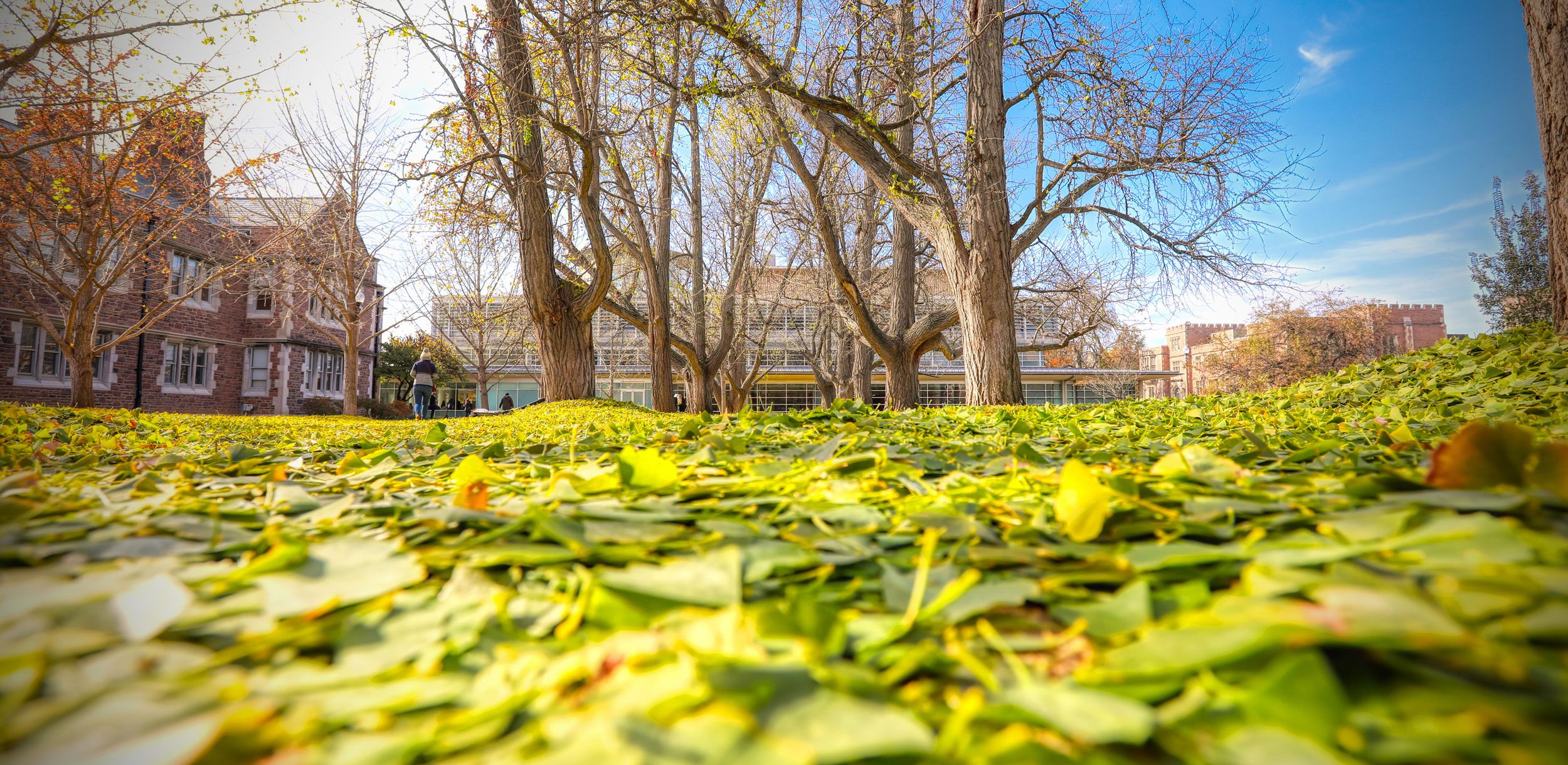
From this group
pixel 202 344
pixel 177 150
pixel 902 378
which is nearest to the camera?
pixel 902 378

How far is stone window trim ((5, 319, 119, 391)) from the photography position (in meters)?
16.5

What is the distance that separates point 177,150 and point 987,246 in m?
16.7

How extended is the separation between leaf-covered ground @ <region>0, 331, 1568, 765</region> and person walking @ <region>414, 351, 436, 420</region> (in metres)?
16.7

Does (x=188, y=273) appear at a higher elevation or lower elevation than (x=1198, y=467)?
higher

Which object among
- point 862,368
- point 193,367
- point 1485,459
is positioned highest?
point 193,367

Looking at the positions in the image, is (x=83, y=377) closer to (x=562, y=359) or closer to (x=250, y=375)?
(x=562, y=359)

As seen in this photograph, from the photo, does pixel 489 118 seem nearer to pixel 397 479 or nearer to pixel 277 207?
pixel 397 479

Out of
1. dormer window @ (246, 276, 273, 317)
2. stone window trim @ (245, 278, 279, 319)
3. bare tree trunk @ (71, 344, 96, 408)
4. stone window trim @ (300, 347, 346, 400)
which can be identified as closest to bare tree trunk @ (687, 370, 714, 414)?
bare tree trunk @ (71, 344, 96, 408)

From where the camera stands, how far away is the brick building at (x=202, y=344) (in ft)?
55.4

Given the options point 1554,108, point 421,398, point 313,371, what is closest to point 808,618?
point 1554,108

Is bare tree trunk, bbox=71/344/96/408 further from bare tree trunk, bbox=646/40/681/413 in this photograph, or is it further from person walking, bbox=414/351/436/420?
bare tree trunk, bbox=646/40/681/413

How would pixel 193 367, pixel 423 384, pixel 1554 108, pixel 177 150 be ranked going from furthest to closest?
pixel 193 367, pixel 423 384, pixel 177 150, pixel 1554 108

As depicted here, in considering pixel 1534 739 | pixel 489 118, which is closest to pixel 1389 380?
pixel 1534 739

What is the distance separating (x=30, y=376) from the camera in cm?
1695
